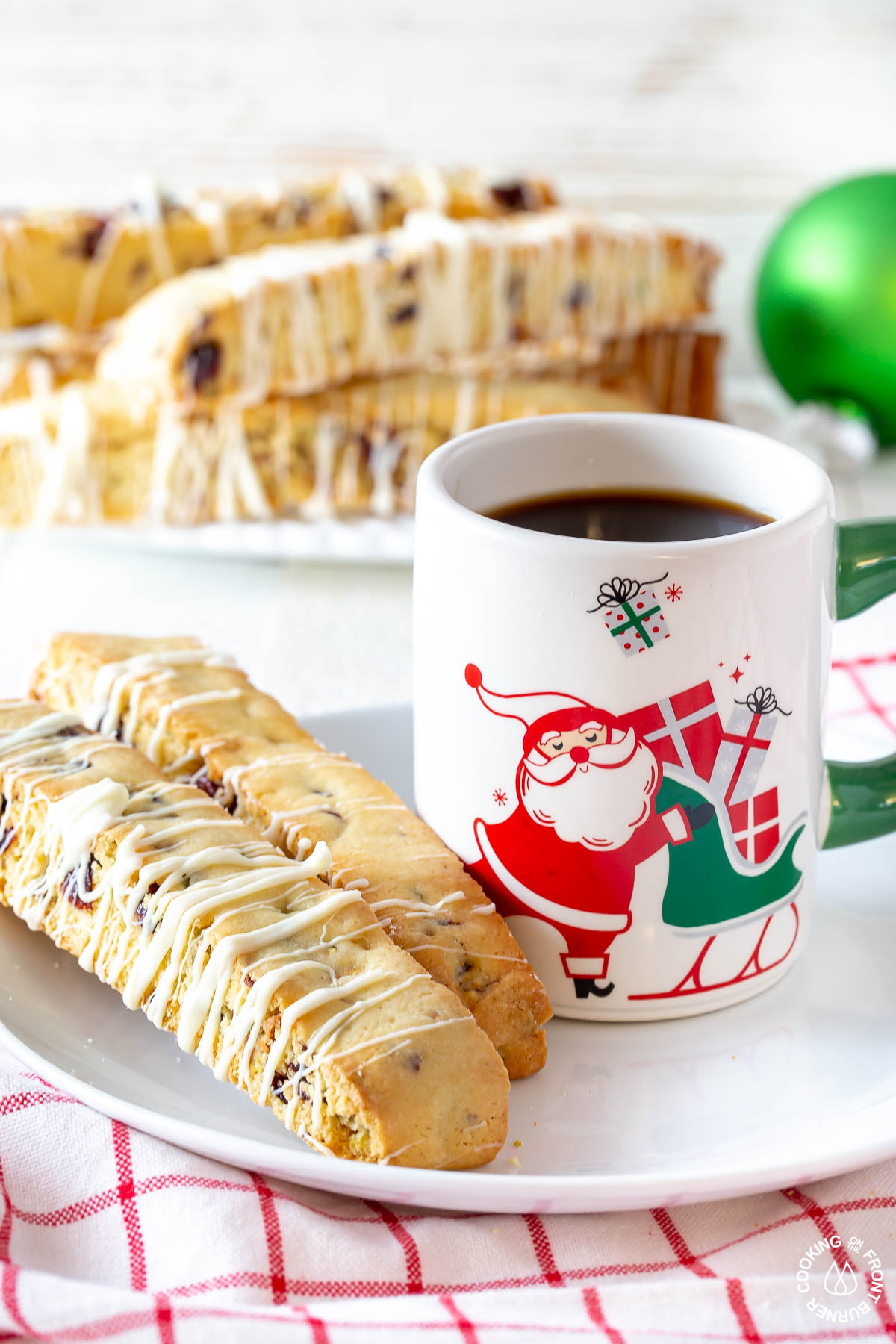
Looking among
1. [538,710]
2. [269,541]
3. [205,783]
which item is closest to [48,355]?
[269,541]

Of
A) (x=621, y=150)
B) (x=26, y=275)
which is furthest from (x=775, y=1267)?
(x=621, y=150)

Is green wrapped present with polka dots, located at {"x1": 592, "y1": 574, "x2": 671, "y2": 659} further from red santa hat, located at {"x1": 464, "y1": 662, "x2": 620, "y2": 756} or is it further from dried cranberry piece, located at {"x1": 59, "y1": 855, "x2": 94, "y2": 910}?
dried cranberry piece, located at {"x1": 59, "y1": 855, "x2": 94, "y2": 910}

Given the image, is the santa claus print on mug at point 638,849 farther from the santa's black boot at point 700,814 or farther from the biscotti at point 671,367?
the biscotti at point 671,367

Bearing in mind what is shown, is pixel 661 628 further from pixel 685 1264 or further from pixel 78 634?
pixel 78 634

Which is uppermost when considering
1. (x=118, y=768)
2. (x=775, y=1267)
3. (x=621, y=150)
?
(x=621, y=150)

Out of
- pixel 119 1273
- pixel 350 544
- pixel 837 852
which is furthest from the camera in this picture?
pixel 350 544

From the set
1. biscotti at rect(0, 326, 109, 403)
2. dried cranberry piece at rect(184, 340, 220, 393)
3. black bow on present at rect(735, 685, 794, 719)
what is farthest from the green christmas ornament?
black bow on present at rect(735, 685, 794, 719)
